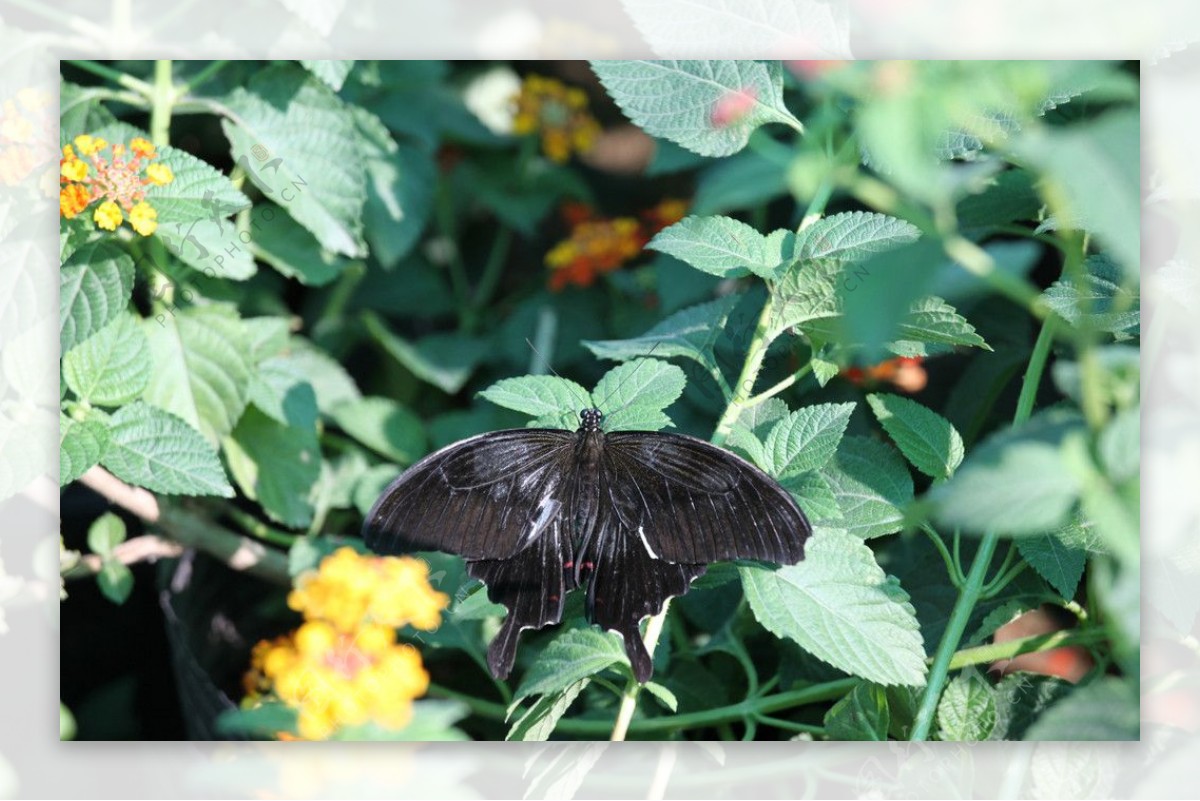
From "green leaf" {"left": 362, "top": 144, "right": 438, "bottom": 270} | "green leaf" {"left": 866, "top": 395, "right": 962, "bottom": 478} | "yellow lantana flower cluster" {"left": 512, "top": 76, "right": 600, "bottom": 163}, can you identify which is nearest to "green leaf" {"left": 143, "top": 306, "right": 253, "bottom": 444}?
"green leaf" {"left": 362, "top": 144, "right": 438, "bottom": 270}

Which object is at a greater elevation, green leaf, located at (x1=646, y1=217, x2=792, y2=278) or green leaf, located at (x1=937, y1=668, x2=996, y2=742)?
green leaf, located at (x1=646, y1=217, x2=792, y2=278)

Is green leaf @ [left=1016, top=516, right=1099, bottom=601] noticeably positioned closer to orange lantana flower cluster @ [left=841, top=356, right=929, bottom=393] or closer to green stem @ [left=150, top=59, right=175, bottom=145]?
orange lantana flower cluster @ [left=841, top=356, right=929, bottom=393]

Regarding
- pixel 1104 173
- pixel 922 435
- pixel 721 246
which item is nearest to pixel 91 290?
pixel 721 246

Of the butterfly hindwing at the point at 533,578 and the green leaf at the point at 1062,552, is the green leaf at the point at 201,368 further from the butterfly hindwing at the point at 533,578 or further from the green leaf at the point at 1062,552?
the green leaf at the point at 1062,552

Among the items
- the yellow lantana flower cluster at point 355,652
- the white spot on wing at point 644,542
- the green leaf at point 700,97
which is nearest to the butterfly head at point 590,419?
the white spot on wing at point 644,542

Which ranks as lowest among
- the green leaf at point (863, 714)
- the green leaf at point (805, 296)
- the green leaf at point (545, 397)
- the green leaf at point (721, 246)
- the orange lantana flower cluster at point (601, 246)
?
the green leaf at point (863, 714)

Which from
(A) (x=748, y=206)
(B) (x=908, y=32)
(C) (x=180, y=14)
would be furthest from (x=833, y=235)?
(C) (x=180, y=14)
